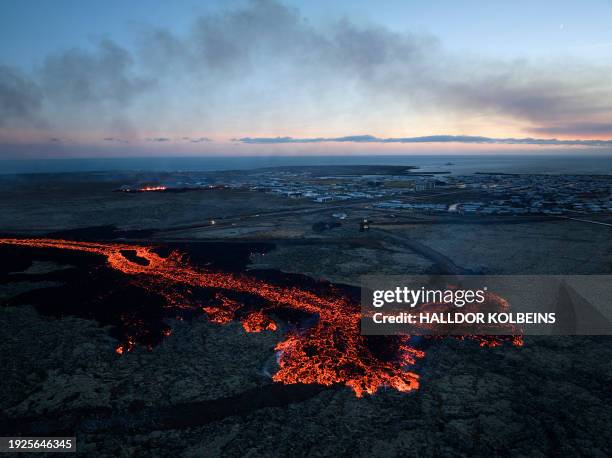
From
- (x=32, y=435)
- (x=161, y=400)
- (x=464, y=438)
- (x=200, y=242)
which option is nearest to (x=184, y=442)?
(x=161, y=400)
